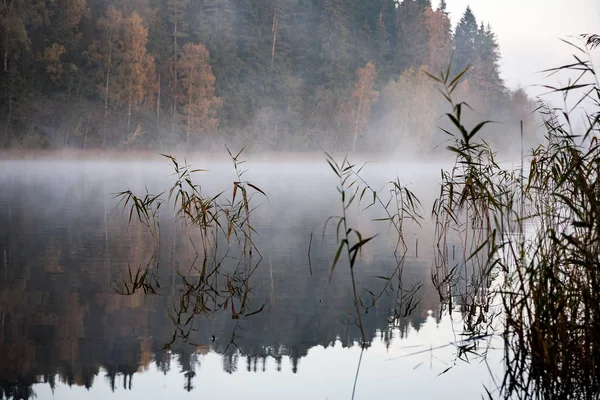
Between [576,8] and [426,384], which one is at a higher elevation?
[576,8]

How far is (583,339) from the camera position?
343cm

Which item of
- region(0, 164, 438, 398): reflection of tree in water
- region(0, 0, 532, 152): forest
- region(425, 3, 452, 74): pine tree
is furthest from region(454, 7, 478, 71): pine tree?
region(0, 164, 438, 398): reflection of tree in water

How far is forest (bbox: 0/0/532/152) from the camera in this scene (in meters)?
35.4

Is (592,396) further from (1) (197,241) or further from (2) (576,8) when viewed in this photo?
(2) (576,8)

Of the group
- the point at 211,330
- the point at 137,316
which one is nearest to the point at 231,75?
the point at 137,316

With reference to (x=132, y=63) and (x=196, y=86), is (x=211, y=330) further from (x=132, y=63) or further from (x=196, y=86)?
(x=196, y=86)

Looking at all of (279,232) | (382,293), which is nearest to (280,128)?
(279,232)

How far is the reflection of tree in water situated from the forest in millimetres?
28767

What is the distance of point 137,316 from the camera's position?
15.8ft

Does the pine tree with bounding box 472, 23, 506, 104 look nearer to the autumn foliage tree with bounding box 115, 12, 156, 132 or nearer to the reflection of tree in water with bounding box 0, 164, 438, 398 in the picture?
the autumn foliage tree with bounding box 115, 12, 156, 132

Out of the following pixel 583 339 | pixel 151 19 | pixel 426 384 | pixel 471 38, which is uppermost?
pixel 471 38

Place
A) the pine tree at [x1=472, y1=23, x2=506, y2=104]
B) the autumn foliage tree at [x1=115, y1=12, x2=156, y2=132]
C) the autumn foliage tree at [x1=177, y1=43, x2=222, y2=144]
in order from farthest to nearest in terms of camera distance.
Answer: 1. the pine tree at [x1=472, y1=23, x2=506, y2=104]
2. the autumn foliage tree at [x1=177, y1=43, x2=222, y2=144]
3. the autumn foliage tree at [x1=115, y1=12, x2=156, y2=132]

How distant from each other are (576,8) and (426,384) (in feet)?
154

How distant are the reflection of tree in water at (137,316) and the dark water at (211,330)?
1 cm
